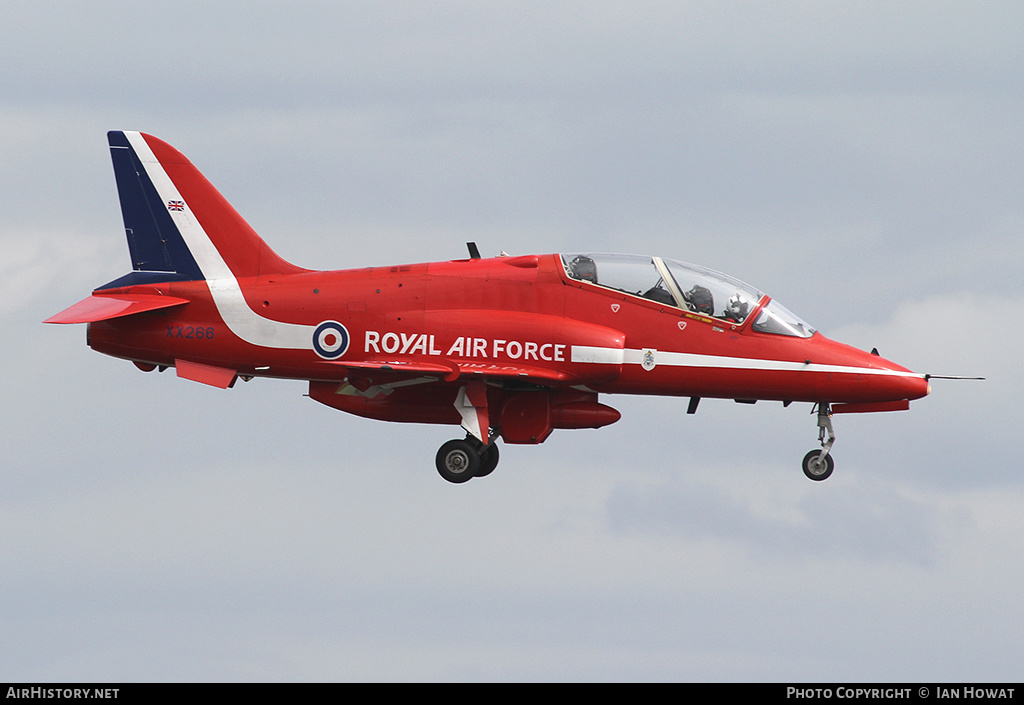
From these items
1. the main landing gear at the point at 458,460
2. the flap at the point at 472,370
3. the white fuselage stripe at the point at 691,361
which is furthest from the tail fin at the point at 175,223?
the white fuselage stripe at the point at 691,361

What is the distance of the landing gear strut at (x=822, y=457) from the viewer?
33.4 meters

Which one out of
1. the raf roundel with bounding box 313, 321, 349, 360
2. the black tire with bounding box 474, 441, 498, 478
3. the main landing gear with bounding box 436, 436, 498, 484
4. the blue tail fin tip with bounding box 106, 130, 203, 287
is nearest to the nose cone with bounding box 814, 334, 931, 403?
the black tire with bounding box 474, 441, 498, 478

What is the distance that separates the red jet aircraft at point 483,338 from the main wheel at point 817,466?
1.2 inches

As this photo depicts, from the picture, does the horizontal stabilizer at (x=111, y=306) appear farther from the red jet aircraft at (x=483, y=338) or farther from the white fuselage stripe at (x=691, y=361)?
the white fuselage stripe at (x=691, y=361)

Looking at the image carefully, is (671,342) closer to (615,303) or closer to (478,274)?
(615,303)

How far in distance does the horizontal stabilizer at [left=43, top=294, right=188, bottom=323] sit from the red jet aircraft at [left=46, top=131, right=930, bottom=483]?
0.04m

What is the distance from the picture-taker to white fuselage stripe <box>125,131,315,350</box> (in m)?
32.4

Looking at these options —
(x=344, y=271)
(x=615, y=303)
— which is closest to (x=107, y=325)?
(x=344, y=271)

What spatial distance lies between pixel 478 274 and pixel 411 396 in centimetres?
311

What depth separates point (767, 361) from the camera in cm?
3234

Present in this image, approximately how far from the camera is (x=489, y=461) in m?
33.7

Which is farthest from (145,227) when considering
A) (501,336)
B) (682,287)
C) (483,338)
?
(682,287)

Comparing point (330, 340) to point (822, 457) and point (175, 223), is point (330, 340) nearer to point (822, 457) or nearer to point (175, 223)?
point (175, 223)

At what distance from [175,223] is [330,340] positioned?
185 inches
